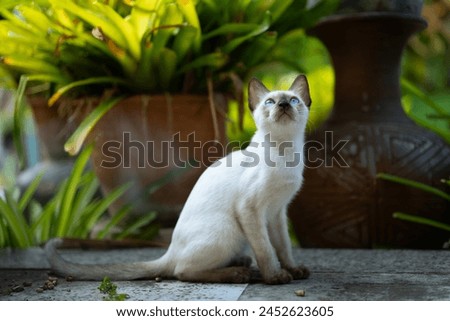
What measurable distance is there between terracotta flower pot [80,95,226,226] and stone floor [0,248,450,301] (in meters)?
0.21

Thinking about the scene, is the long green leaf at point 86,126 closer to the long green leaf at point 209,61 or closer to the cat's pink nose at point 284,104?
the long green leaf at point 209,61

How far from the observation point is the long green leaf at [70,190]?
4.07 ft

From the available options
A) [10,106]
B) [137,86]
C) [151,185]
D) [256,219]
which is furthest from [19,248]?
[10,106]

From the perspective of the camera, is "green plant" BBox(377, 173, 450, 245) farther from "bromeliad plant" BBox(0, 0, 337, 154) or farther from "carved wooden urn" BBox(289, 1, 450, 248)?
"bromeliad plant" BBox(0, 0, 337, 154)

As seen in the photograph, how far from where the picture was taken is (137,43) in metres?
1.17

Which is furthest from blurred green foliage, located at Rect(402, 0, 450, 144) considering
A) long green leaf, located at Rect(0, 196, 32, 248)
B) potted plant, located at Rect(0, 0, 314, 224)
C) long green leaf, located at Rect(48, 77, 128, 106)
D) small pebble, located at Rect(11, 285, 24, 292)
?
small pebble, located at Rect(11, 285, 24, 292)

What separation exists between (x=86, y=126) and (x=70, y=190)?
182 millimetres

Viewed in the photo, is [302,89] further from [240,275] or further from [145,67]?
[145,67]

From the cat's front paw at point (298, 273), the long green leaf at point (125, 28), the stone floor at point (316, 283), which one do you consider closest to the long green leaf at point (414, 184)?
the stone floor at point (316, 283)

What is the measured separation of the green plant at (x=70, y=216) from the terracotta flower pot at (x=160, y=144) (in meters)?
0.04

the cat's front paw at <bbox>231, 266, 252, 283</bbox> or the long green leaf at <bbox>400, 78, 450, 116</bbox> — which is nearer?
the cat's front paw at <bbox>231, 266, 252, 283</bbox>

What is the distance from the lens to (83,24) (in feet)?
3.88

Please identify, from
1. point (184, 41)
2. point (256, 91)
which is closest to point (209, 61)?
point (184, 41)

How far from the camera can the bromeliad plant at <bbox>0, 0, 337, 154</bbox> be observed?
1118mm
